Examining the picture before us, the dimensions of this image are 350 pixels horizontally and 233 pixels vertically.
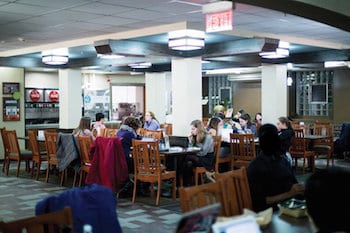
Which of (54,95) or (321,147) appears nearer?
(321,147)

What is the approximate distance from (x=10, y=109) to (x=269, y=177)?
9.70m

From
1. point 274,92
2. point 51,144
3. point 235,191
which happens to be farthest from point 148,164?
point 274,92

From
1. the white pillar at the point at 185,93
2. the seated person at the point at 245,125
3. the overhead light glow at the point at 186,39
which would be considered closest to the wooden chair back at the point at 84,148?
the white pillar at the point at 185,93

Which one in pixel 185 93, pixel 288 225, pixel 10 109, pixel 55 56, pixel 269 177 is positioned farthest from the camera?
pixel 10 109

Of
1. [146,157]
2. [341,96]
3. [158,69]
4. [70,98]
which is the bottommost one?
[146,157]

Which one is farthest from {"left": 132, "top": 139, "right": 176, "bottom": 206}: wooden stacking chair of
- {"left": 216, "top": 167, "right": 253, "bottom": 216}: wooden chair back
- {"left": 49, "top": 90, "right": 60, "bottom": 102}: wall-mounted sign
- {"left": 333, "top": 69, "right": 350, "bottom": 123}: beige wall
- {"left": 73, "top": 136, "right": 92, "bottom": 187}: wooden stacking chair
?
{"left": 333, "top": 69, "right": 350, "bottom": 123}: beige wall

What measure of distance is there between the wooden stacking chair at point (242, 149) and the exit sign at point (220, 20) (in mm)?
2888

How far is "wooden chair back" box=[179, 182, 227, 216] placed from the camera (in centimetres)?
254

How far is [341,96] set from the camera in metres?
14.7

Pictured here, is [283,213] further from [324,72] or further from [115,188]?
[324,72]

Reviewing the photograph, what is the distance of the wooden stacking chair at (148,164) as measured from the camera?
653cm

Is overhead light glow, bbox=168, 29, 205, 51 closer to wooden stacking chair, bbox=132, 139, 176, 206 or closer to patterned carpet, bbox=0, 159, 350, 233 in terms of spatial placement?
wooden stacking chair, bbox=132, 139, 176, 206

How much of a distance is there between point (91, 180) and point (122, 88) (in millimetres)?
9373

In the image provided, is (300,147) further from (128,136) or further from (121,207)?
(121,207)
